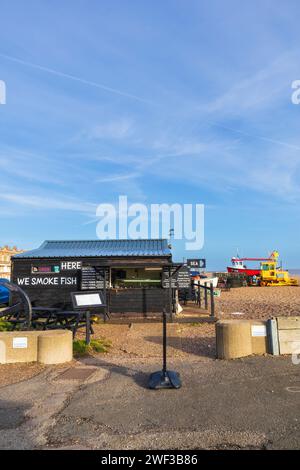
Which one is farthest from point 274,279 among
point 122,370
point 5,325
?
point 122,370

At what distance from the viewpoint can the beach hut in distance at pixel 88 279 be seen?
1480 centimetres

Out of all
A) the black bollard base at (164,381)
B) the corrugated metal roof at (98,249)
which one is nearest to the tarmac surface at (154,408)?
the black bollard base at (164,381)

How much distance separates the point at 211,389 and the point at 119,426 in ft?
6.05

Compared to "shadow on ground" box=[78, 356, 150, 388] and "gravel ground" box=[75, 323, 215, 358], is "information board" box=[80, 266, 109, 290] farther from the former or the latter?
"shadow on ground" box=[78, 356, 150, 388]

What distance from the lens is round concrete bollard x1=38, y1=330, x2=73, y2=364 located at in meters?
7.28

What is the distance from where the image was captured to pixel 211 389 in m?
5.54

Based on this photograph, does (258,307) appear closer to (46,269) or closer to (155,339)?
(155,339)

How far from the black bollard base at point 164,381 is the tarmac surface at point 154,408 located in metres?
0.13

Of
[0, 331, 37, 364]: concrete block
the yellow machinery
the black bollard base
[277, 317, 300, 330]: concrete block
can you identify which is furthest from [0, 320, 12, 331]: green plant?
the yellow machinery

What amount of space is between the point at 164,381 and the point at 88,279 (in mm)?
10120

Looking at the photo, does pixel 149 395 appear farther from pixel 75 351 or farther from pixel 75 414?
pixel 75 351

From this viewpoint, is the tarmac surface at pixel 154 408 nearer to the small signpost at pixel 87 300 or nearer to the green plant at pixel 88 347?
the green plant at pixel 88 347

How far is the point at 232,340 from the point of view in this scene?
7.41 meters

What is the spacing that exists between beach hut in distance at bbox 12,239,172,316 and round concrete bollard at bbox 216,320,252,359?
7162 mm
